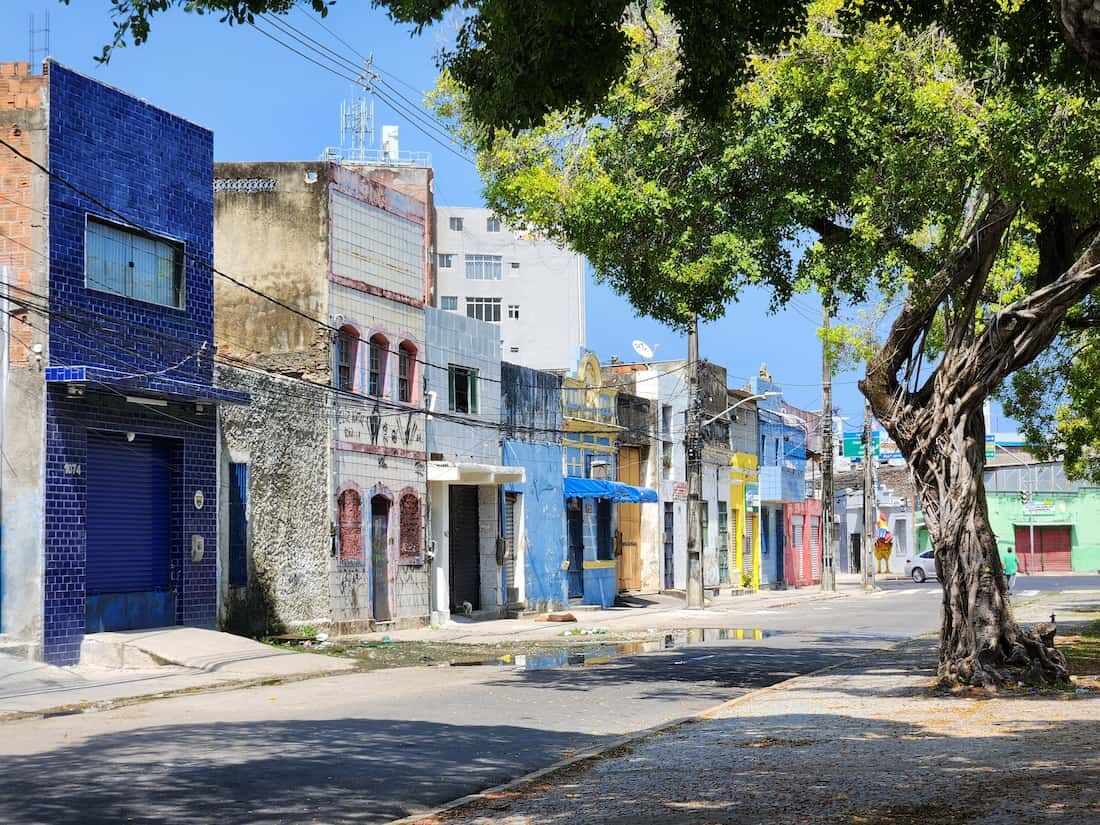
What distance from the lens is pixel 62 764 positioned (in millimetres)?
10469

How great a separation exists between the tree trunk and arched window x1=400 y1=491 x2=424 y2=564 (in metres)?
15.7

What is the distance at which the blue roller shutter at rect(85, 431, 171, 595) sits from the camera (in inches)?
794

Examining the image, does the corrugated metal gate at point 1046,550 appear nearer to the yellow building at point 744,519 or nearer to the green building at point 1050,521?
the green building at point 1050,521

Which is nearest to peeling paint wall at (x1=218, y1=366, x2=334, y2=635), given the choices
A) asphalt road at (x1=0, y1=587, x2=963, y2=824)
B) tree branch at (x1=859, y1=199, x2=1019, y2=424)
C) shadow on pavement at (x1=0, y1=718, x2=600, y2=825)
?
asphalt road at (x1=0, y1=587, x2=963, y2=824)

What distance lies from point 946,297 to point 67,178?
12549 millimetres

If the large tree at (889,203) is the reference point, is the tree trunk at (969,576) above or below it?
below

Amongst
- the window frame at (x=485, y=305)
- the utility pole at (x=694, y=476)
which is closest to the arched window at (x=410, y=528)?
the utility pole at (x=694, y=476)

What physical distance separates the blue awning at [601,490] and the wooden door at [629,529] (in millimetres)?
3479

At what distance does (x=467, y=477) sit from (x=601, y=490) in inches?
309

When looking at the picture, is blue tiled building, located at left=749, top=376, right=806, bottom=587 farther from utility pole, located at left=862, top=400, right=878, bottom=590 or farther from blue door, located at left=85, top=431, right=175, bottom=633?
blue door, located at left=85, top=431, right=175, bottom=633

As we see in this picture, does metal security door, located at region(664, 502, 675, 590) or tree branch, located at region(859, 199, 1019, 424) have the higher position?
tree branch, located at region(859, 199, 1019, 424)

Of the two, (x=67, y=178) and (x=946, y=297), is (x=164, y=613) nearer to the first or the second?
(x=67, y=178)

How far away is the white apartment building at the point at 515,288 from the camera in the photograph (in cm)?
8800

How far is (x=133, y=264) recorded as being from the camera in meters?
21.1
